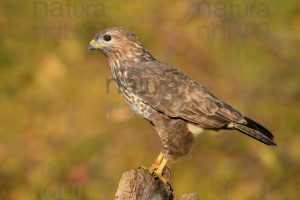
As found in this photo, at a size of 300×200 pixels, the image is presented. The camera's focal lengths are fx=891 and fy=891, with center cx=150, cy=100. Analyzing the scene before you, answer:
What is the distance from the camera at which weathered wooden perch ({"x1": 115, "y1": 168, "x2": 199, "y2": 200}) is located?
620 centimetres

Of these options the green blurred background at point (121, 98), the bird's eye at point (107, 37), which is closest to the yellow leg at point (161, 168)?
the bird's eye at point (107, 37)

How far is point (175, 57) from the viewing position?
1200cm

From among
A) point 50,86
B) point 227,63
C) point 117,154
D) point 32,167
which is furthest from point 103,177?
point 227,63

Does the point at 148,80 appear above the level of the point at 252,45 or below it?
below

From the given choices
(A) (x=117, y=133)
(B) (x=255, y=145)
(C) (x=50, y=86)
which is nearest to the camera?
(B) (x=255, y=145)

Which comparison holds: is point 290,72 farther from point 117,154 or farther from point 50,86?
point 50,86

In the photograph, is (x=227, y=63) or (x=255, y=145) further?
(x=227, y=63)

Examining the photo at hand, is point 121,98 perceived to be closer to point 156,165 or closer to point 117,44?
point 117,44

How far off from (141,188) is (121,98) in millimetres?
4896

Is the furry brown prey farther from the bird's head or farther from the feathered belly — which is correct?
the bird's head

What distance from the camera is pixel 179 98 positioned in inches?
299

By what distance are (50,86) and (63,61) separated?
0.48m

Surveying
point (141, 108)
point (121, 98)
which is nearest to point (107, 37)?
point (141, 108)

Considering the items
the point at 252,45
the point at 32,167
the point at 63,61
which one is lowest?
the point at 32,167
